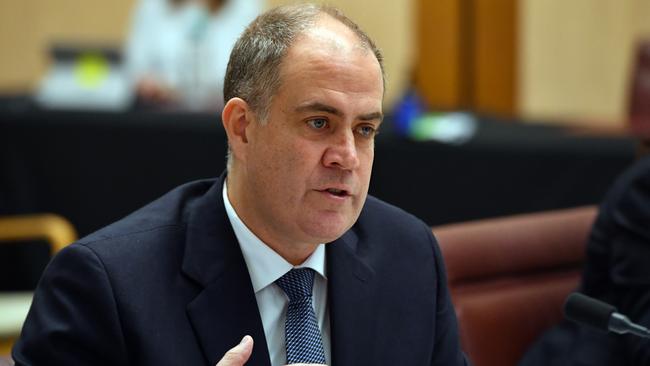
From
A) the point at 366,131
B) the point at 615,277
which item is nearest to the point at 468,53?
the point at 615,277

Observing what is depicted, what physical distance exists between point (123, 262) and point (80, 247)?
79mm

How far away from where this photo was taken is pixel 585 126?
208 inches

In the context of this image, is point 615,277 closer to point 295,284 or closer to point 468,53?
point 295,284

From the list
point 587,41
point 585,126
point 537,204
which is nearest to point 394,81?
point 587,41

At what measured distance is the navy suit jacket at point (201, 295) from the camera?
1756 millimetres

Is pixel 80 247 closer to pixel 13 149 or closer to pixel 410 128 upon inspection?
pixel 410 128

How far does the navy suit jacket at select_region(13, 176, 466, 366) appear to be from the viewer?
1.76m

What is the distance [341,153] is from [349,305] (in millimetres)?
350

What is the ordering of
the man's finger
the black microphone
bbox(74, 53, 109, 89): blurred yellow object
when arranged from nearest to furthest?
the man's finger, the black microphone, bbox(74, 53, 109, 89): blurred yellow object

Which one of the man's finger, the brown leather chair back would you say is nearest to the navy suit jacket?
the man's finger

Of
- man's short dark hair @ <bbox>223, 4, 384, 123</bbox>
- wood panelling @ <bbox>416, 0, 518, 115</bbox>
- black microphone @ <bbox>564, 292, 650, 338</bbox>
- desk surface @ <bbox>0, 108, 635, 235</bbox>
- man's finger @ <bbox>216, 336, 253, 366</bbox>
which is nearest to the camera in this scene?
man's finger @ <bbox>216, 336, 253, 366</bbox>

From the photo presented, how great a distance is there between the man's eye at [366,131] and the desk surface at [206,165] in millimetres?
2821

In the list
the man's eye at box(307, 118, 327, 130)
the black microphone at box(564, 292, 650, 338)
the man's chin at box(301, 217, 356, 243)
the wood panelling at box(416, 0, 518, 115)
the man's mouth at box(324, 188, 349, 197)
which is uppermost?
the man's eye at box(307, 118, 327, 130)

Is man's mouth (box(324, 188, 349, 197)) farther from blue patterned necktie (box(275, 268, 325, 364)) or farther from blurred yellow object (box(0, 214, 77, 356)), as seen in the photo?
blurred yellow object (box(0, 214, 77, 356))
